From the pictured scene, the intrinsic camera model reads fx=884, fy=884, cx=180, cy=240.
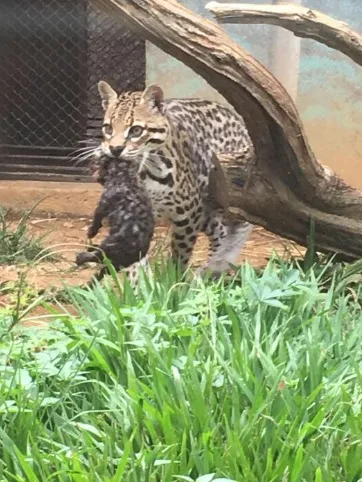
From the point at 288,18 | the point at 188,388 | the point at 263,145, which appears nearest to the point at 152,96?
the point at 263,145

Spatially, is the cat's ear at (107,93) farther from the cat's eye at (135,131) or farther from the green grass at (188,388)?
the green grass at (188,388)

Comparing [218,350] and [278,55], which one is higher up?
[278,55]

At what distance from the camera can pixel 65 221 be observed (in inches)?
233

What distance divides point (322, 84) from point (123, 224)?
9.21 ft

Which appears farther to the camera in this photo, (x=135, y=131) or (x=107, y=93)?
(x=107, y=93)

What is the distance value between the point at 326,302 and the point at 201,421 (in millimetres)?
915

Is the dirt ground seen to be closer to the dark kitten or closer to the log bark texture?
the log bark texture

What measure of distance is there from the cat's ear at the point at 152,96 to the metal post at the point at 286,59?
1.80 meters

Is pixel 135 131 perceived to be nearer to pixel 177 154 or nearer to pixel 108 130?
pixel 108 130

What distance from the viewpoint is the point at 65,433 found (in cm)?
226

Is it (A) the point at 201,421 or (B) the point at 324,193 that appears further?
(B) the point at 324,193

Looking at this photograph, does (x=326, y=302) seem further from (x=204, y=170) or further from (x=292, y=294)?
(x=204, y=170)

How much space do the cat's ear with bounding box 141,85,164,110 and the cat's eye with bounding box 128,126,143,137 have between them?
17 centimetres

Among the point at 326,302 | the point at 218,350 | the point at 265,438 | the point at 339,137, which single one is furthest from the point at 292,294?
the point at 339,137
